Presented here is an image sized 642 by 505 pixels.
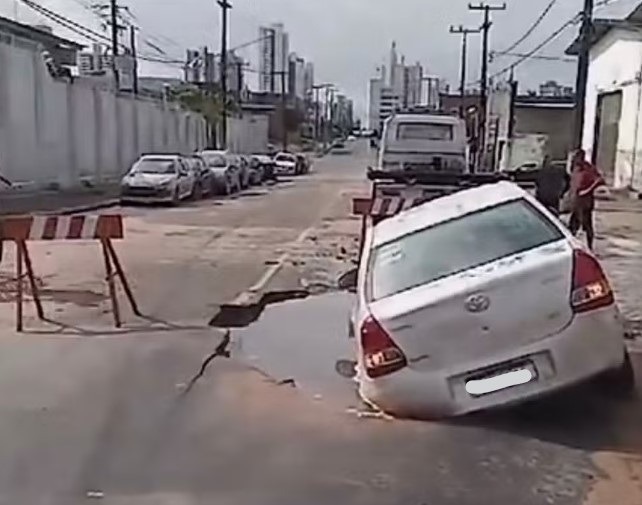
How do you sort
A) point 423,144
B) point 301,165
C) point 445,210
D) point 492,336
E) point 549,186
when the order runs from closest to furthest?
point 492,336 → point 445,210 → point 549,186 → point 423,144 → point 301,165

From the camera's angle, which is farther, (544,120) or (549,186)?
(544,120)

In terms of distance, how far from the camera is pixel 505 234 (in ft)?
27.9

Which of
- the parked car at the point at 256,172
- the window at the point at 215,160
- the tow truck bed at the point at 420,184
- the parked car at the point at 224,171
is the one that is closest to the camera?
the tow truck bed at the point at 420,184

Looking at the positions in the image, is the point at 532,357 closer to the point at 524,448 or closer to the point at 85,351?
the point at 524,448

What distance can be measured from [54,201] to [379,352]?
27.1m

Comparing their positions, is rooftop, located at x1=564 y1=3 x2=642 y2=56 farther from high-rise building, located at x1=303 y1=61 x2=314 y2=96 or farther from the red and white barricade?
high-rise building, located at x1=303 y1=61 x2=314 y2=96

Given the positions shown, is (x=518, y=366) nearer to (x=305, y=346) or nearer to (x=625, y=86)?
(x=305, y=346)

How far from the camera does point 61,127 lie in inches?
1522

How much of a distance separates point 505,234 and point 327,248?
11997mm

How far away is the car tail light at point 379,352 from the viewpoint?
757cm

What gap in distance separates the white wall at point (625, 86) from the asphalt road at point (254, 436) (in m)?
29.0

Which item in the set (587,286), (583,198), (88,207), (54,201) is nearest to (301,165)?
(54,201)

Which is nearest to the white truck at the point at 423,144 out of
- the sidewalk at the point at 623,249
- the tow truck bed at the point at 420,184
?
the sidewalk at the point at 623,249

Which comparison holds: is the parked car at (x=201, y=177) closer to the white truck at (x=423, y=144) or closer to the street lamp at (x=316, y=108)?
the white truck at (x=423, y=144)
